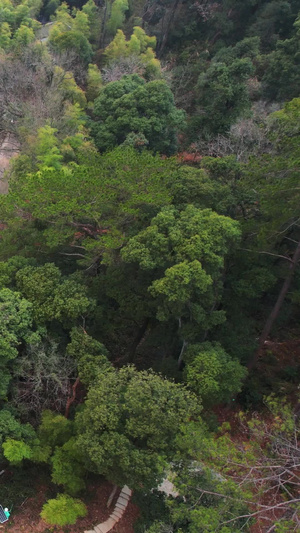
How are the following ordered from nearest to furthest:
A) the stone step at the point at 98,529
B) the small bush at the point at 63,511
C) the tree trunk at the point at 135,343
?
the small bush at the point at 63,511 < the stone step at the point at 98,529 < the tree trunk at the point at 135,343

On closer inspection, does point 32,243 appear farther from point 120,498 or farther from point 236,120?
point 236,120

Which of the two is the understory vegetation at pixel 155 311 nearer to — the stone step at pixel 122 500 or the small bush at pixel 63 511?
the small bush at pixel 63 511

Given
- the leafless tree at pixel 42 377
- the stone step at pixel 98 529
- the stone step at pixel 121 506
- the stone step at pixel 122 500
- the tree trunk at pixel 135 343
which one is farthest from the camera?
the tree trunk at pixel 135 343

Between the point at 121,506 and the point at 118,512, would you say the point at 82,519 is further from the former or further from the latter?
the point at 121,506

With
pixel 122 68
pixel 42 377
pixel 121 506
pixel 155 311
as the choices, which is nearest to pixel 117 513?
pixel 121 506

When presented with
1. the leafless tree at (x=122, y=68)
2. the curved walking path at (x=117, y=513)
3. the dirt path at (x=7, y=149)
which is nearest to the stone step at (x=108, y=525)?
the curved walking path at (x=117, y=513)

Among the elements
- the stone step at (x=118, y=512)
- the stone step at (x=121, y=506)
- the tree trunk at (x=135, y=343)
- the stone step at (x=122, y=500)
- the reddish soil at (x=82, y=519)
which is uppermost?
the tree trunk at (x=135, y=343)
